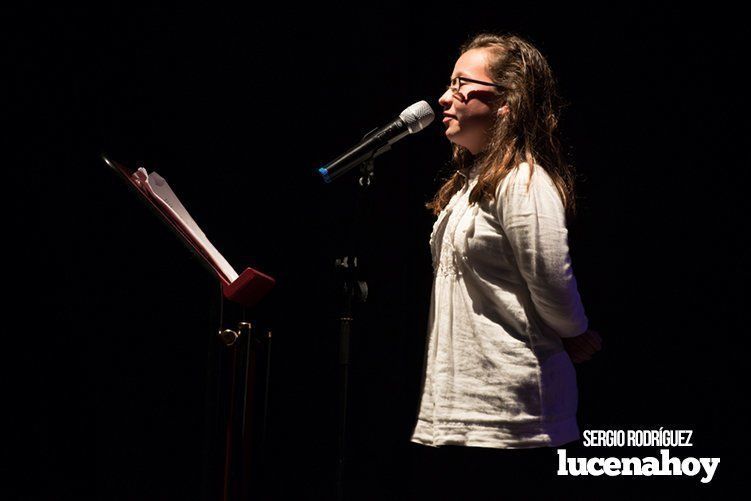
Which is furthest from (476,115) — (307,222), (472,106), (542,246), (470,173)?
(307,222)

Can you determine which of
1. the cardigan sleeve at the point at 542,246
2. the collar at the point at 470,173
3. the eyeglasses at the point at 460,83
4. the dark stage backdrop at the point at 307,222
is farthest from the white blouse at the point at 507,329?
the dark stage backdrop at the point at 307,222

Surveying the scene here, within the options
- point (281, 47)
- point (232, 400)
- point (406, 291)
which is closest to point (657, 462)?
point (406, 291)

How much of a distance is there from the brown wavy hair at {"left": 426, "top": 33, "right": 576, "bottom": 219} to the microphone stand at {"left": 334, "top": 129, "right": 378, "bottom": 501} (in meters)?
0.24

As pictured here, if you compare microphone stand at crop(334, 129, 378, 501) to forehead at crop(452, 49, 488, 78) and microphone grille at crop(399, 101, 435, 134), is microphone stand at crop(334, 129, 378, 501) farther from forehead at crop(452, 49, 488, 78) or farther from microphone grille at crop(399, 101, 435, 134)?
forehead at crop(452, 49, 488, 78)

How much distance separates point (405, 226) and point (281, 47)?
738 mm

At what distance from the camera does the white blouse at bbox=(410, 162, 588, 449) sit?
50.8 inches

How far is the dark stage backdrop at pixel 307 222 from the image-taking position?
2000 millimetres

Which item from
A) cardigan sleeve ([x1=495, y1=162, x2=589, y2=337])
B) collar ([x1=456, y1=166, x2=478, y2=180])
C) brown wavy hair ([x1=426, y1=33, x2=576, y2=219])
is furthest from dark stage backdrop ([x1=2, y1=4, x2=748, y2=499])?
cardigan sleeve ([x1=495, y1=162, x2=589, y2=337])

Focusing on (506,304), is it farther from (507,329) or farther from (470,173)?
(470,173)

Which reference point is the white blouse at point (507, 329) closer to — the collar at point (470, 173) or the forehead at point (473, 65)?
the collar at point (470, 173)

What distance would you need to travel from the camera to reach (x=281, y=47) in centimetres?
233

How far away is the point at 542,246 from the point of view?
4.28 ft

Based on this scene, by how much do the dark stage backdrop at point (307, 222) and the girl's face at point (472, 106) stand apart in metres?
0.72

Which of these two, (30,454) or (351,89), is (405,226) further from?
(30,454)
